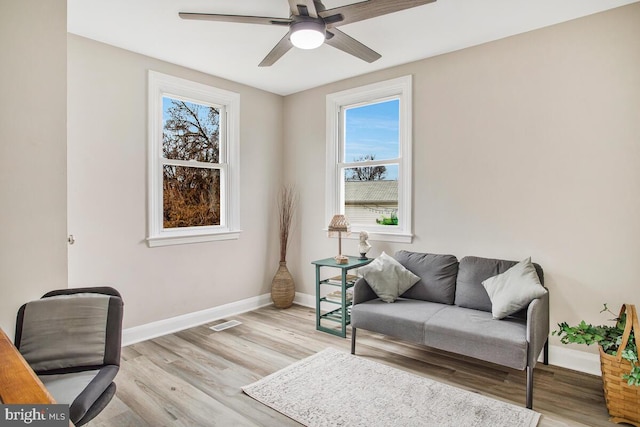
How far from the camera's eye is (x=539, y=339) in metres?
2.47

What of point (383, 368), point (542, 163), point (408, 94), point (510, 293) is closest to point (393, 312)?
point (383, 368)

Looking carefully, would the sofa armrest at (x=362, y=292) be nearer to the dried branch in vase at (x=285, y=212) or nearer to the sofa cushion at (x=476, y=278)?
the sofa cushion at (x=476, y=278)

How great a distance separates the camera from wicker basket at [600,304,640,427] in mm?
2111

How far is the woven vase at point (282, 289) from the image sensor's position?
4.45m

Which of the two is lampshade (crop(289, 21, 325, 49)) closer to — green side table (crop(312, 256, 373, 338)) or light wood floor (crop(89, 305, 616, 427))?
green side table (crop(312, 256, 373, 338))

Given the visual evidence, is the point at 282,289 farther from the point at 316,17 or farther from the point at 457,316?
the point at 316,17

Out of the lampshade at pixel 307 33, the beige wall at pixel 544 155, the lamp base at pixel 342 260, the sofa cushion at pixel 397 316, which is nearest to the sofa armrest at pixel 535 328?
the beige wall at pixel 544 155

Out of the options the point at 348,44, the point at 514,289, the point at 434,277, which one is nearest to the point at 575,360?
the point at 514,289

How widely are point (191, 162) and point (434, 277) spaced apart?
8.83 feet

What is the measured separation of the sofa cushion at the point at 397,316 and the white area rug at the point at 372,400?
0.29 m

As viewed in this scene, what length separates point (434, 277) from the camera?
10.7ft

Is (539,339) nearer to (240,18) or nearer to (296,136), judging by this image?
(240,18)

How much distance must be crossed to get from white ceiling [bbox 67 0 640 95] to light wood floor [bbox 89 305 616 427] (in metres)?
2.66

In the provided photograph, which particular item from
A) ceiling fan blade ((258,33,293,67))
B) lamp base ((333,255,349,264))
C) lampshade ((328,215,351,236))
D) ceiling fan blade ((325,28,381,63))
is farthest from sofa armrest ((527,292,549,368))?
ceiling fan blade ((258,33,293,67))
